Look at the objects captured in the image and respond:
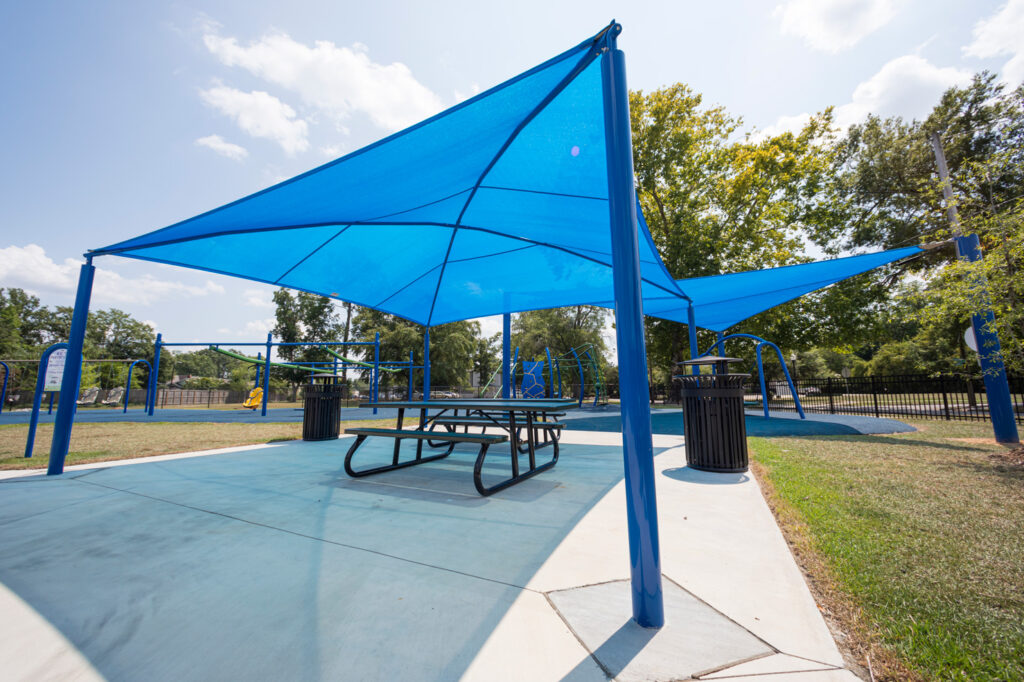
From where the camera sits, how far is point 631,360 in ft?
5.29

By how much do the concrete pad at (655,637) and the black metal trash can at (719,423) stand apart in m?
2.73

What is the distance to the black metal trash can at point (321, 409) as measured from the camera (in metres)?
6.73

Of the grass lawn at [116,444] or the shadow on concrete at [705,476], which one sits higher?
the grass lawn at [116,444]

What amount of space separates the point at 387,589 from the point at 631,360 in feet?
4.79

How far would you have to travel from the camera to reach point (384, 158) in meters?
2.98

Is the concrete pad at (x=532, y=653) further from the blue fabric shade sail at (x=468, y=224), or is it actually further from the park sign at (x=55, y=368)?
the park sign at (x=55, y=368)

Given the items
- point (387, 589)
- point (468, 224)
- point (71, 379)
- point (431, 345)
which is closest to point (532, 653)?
point (387, 589)

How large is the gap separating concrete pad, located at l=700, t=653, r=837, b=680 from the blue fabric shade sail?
2630mm

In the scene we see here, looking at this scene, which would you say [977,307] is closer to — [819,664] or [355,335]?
[819,664]

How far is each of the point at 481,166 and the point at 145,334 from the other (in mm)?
69892

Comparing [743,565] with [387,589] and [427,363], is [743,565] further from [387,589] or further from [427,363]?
[427,363]

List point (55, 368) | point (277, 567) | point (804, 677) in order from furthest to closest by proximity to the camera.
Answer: point (55, 368) < point (277, 567) < point (804, 677)

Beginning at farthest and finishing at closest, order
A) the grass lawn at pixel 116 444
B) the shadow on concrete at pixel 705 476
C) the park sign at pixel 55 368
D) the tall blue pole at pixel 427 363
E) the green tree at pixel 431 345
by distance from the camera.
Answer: the green tree at pixel 431 345, the tall blue pole at pixel 427 363, the park sign at pixel 55 368, the grass lawn at pixel 116 444, the shadow on concrete at pixel 705 476

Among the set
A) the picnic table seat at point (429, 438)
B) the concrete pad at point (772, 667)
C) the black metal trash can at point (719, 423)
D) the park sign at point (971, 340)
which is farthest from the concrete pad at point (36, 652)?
the park sign at point (971, 340)
